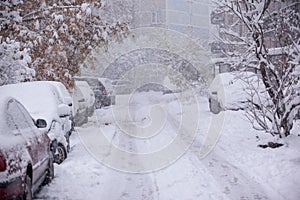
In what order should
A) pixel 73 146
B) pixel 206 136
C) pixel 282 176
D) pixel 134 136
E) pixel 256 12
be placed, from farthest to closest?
pixel 134 136
pixel 206 136
pixel 73 146
pixel 256 12
pixel 282 176

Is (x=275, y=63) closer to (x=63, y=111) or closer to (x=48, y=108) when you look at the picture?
(x=63, y=111)

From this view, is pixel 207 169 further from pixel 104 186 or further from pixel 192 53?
pixel 192 53

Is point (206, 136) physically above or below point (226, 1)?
below

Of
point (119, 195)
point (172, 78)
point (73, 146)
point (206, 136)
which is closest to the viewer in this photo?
point (119, 195)

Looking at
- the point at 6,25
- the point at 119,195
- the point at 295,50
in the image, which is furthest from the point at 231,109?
the point at 119,195

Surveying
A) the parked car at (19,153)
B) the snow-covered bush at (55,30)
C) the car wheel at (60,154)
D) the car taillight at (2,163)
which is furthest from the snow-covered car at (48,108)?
the car taillight at (2,163)

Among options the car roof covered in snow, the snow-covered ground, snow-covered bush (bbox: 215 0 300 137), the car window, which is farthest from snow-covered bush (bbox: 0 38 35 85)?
snow-covered bush (bbox: 215 0 300 137)

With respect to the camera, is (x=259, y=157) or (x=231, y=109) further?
(x=231, y=109)

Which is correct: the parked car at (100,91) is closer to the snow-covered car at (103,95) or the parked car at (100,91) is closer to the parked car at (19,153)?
the snow-covered car at (103,95)

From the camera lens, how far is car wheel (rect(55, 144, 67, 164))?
9367mm

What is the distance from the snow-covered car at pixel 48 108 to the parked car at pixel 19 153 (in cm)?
184

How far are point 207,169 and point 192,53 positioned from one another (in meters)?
18.6

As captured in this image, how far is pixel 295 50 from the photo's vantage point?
878 centimetres

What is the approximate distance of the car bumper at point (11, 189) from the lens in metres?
4.84
